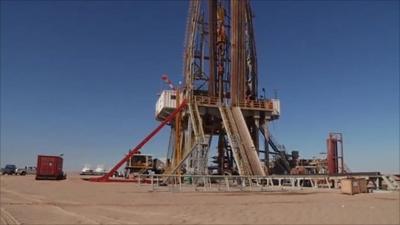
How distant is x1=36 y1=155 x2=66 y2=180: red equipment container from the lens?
156 feet

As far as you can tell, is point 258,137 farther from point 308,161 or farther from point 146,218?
point 146,218

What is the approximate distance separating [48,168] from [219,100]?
20.9 meters

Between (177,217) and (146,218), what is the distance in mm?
864

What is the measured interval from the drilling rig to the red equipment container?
12.7m

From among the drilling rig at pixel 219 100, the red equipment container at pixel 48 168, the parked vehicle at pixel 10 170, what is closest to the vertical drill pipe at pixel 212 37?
the drilling rig at pixel 219 100

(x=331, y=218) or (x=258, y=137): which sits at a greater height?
(x=258, y=137)

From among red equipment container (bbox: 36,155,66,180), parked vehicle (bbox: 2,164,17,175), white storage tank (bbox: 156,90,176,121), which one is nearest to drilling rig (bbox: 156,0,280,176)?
white storage tank (bbox: 156,90,176,121)

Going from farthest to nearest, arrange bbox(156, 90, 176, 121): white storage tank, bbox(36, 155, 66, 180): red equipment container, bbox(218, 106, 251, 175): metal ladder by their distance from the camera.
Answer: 1. bbox(36, 155, 66, 180): red equipment container
2. bbox(156, 90, 176, 121): white storage tank
3. bbox(218, 106, 251, 175): metal ladder

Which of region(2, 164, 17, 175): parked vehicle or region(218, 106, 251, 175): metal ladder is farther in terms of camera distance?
region(2, 164, 17, 175): parked vehicle

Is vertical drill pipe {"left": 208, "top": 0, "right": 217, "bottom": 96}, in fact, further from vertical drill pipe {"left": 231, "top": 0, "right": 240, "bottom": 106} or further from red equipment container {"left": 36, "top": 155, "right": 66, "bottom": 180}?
red equipment container {"left": 36, "top": 155, "right": 66, "bottom": 180}

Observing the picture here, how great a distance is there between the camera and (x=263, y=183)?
104 feet

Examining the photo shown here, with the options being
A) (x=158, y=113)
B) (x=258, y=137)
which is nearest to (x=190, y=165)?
(x=258, y=137)

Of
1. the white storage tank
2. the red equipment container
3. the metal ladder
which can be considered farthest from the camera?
the red equipment container

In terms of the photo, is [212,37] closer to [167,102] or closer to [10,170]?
[167,102]
